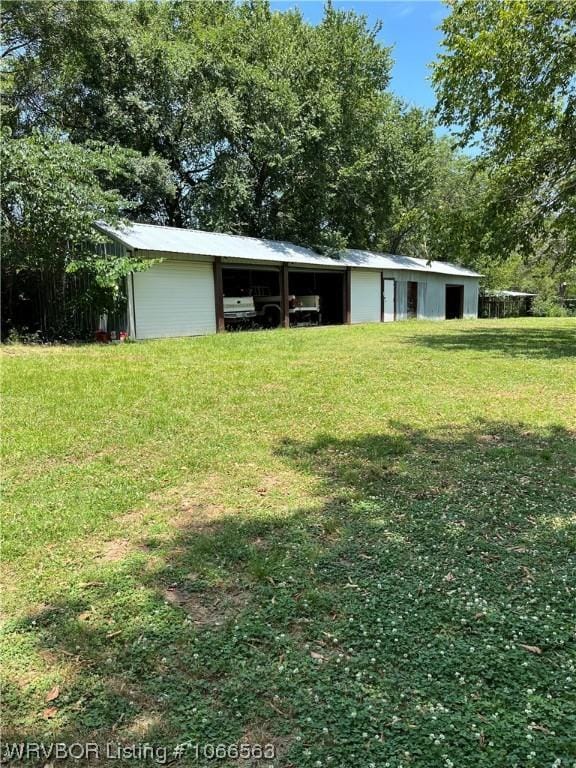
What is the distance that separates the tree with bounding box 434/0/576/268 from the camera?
37.1 ft

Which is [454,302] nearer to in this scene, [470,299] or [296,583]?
[470,299]

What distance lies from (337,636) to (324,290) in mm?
22695

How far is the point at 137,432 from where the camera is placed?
495cm

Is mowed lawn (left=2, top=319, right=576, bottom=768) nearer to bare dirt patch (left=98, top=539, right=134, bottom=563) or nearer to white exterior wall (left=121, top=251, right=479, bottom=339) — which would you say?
bare dirt patch (left=98, top=539, right=134, bottom=563)

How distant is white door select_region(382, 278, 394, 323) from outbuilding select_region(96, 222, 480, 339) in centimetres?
5

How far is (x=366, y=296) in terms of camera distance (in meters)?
23.2

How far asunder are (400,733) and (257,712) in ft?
1.59

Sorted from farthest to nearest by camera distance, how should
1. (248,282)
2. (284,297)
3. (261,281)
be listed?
(261,281)
(248,282)
(284,297)

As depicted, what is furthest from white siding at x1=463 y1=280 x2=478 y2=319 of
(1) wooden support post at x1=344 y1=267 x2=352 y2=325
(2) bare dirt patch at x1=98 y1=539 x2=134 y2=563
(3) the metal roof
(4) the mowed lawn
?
(2) bare dirt patch at x1=98 y1=539 x2=134 y2=563

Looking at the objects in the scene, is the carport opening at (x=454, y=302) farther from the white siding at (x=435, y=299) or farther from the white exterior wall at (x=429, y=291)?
the white siding at (x=435, y=299)

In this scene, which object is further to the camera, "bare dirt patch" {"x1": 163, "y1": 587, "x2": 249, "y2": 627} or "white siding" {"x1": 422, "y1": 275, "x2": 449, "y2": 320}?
"white siding" {"x1": 422, "y1": 275, "x2": 449, "y2": 320}

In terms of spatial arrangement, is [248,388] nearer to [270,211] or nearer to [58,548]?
[58,548]

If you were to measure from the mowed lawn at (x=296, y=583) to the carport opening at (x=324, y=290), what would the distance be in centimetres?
1803

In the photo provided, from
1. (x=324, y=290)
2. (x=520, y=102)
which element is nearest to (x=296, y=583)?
(x=520, y=102)
